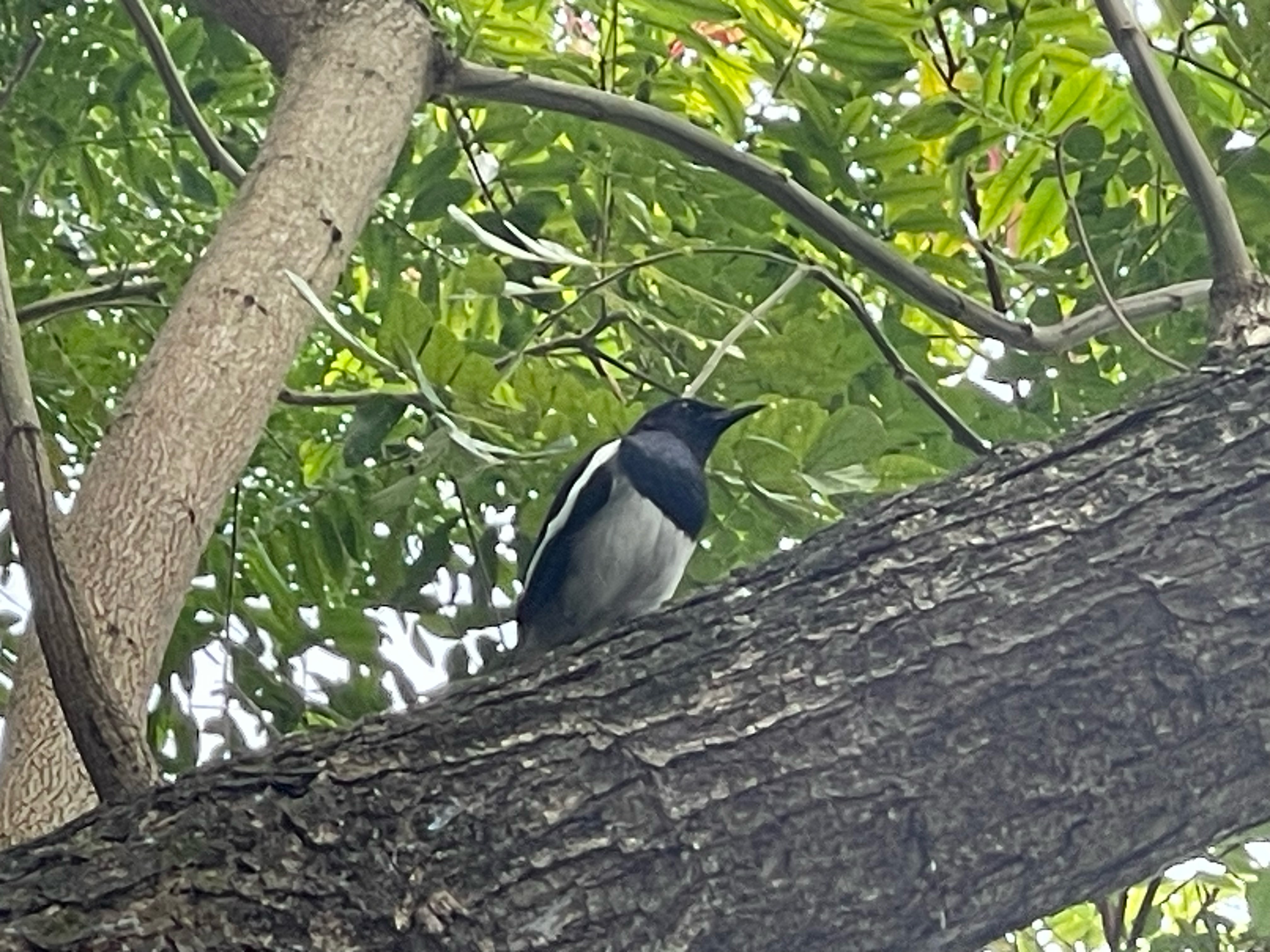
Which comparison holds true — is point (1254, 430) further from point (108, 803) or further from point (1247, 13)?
point (108, 803)

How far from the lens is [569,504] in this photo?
8.43 feet

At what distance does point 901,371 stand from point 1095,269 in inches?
11.9

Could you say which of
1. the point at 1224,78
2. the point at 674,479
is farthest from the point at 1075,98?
the point at 674,479

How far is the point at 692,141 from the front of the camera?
2199 mm

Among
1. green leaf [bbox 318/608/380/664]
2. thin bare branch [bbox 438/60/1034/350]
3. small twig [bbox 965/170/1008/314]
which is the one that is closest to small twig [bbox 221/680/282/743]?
green leaf [bbox 318/608/380/664]

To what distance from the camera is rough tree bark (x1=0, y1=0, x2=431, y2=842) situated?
5.44ft

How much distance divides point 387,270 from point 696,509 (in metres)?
0.56

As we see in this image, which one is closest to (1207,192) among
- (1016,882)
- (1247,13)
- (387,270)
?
(1247,13)

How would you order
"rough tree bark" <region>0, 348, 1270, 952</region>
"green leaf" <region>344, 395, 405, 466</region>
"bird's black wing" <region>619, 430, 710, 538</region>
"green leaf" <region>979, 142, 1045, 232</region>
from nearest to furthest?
"rough tree bark" <region>0, 348, 1270, 952</region> → "green leaf" <region>344, 395, 405, 466</region> → "green leaf" <region>979, 142, 1045, 232</region> → "bird's black wing" <region>619, 430, 710, 538</region>

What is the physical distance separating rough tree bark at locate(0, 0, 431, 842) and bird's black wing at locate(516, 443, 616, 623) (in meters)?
0.56

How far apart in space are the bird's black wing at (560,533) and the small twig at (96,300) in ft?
2.02

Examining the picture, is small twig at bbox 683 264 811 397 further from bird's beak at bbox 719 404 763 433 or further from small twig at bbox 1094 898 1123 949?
small twig at bbox 1094 898 1123 949

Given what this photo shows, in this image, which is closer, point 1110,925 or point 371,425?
point 371,425

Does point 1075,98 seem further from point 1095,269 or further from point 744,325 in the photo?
point 744,325
